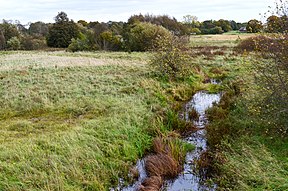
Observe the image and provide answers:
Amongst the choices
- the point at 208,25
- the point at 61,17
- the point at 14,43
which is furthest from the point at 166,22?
the point at 208,25

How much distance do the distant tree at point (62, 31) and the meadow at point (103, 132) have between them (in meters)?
36.9

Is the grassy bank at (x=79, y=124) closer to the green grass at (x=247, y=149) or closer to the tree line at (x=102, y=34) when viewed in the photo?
the green grass at (x=247, y=149)

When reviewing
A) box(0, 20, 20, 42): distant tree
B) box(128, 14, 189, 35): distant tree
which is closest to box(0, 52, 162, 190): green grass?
box(128, 14, 189, 35): distant tree

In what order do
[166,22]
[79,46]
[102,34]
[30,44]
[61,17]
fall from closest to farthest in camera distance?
[102,34]
[79,46]
[166,22]
[30,44]
[61,17]

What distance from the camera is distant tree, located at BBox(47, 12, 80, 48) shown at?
52719 millimetres

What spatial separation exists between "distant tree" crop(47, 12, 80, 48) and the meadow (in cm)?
3692

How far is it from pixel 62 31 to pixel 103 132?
1853 inches

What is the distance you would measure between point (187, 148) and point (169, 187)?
2.14 metres

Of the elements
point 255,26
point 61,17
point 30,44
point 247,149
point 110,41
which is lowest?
point 247,149

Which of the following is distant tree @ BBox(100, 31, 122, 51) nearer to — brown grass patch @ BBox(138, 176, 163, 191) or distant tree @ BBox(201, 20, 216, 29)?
distant tree @ BBox(201, 20, 216, 29)

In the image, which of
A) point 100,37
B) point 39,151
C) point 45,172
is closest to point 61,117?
point 39,151

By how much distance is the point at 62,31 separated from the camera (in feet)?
172

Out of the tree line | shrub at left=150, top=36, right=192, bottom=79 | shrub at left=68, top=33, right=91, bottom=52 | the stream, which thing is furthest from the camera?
shrub at left=68, top=33, right=91, bottom=52

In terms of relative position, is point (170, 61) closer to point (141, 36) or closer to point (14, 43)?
point (141, 36)
